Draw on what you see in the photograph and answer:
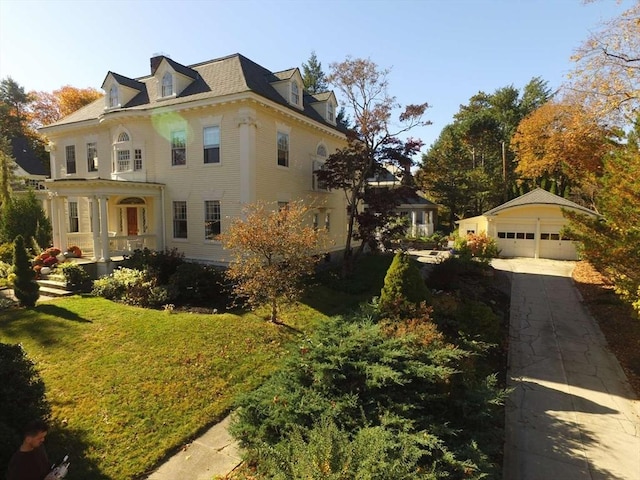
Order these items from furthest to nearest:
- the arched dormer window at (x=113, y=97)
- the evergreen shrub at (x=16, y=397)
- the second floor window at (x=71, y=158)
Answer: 1. the second floor window at (x=71, y=158)
2. the arched dormer window at (x=113, y=97)
3. the evergreen shrub at (x=16, y=397)

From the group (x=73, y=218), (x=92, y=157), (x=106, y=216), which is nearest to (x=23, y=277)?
(x=106, y=216)

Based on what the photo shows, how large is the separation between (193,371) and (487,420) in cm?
589

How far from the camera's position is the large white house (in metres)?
14.7

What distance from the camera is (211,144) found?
1520cm

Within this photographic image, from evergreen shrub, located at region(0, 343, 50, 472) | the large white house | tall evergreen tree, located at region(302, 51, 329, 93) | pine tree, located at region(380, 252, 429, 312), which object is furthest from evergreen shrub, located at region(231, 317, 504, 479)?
tall evergreen tree, located at region(302, 51, 329, 93)

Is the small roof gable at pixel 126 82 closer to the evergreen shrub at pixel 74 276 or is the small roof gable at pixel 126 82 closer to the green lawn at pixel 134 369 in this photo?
the evergreen shrub at pixel 74 276

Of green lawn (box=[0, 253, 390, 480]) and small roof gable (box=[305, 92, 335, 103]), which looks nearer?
green lawn (box=[0, 253, 390, 480])

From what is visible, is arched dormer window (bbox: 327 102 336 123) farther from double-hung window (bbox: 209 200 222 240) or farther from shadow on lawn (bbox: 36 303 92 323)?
shadow on lawn (bbox: 36 303 92 323)

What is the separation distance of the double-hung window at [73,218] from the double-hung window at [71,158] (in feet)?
6.43

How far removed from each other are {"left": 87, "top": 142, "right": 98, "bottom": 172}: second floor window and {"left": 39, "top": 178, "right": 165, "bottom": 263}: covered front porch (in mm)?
2019

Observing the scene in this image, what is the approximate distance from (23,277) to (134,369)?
21.9 ft

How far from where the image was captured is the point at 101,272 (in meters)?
14.5

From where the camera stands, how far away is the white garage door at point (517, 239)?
23.7 meters

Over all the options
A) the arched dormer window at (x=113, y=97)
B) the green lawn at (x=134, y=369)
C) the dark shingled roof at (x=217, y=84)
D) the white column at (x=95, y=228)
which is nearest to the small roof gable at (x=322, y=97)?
the dark shingled roof at (x=217, y=84)
